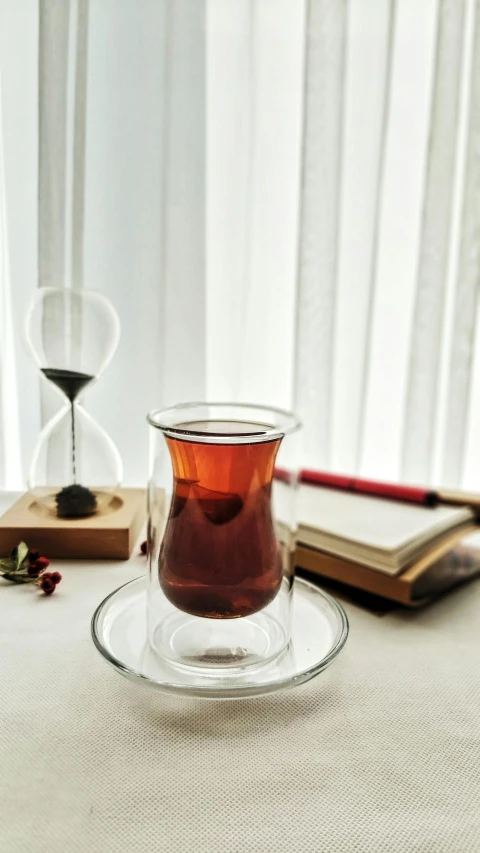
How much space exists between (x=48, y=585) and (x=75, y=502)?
0.43ft

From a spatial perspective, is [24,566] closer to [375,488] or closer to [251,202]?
[375,488]

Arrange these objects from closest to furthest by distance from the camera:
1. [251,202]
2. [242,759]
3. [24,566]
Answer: [242,759] < [24,566] < [251,202]


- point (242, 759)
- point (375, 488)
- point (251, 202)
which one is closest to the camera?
point (242, 759)

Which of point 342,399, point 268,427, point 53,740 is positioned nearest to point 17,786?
point 53,740

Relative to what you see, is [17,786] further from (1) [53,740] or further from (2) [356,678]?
(2) [356,678]

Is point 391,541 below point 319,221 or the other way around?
below

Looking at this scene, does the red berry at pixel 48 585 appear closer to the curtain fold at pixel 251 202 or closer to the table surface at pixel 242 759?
the table surface at pixel 242 759

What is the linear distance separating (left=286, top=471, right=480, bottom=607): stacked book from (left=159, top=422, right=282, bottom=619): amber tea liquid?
0.50 feet

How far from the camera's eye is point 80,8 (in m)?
0.89

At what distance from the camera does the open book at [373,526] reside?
59cm

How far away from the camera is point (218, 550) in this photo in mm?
448

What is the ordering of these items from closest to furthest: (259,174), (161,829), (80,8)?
(161,829), (80,8), (259,174)

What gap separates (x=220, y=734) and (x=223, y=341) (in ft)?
2.53

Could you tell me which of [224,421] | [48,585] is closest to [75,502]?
[48,585]
